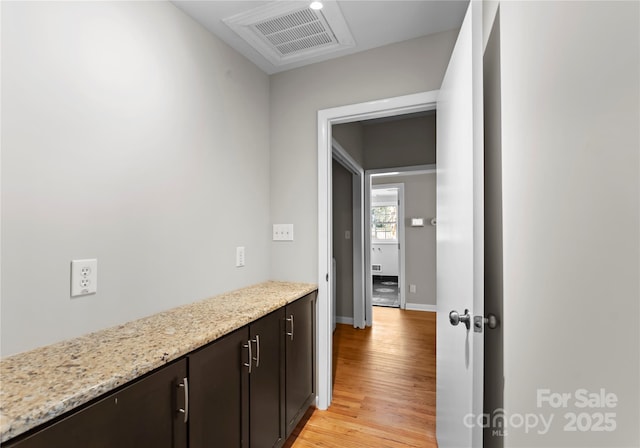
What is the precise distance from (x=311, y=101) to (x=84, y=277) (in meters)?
1.71

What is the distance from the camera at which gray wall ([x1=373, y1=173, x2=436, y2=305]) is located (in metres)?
4.45

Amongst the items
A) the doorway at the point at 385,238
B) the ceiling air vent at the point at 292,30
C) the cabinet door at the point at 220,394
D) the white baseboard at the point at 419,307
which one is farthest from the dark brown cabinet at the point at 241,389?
the doorway at the point at 385,238

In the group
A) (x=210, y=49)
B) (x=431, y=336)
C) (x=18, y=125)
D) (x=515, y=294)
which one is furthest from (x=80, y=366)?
(x=431, y=336)

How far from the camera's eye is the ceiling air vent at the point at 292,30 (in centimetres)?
154

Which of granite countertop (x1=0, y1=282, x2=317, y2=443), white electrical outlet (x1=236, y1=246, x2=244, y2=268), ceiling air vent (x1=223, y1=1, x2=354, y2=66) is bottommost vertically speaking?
granite countertop (x1=0, y1=282, x2=317, y2=443)

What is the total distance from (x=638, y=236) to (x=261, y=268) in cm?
192

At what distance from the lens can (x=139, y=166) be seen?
51.3 inches

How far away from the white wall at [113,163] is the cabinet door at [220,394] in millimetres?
443

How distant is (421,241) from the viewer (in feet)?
14.8

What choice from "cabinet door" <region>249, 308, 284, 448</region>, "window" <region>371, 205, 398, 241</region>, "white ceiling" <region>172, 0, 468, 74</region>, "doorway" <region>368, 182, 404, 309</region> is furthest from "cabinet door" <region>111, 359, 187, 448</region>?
"window" <region>371, 205, 398, 241</region>

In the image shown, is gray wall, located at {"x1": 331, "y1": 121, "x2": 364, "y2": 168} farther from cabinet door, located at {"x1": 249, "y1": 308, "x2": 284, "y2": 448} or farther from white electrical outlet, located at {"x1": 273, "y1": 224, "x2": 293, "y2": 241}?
cabinet door, located at {"x1": 249, "y1": 308, "x2": 284, "y2": 448}

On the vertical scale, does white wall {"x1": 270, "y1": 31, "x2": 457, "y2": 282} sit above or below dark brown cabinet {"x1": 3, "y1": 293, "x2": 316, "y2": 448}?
above

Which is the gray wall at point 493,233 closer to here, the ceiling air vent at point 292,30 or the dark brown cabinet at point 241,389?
the ceiling air vent at point 292,30

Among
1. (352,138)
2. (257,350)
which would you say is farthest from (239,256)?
(352,138)
